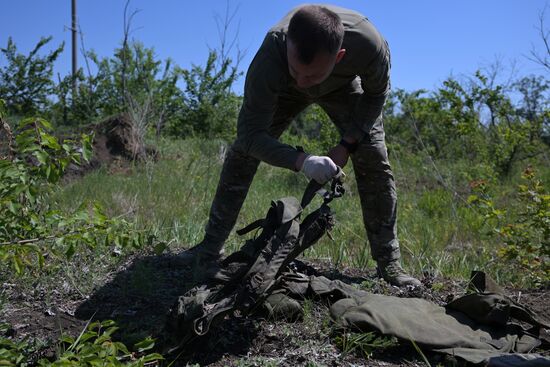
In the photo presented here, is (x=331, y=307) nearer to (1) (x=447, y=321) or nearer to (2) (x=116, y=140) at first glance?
(1) (x=447, y=321)

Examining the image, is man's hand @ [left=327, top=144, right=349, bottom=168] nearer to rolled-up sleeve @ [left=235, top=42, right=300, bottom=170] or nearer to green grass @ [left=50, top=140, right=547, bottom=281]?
rolled-up sleeve @ [left=235, top=42, right=300, bottom=170]

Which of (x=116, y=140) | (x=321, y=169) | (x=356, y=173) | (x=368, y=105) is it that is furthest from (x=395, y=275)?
(x=116, y=140)

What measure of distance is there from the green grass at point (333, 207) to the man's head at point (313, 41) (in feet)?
5.58

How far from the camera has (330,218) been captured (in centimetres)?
280

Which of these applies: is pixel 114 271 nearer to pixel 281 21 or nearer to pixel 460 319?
pixel 281 21

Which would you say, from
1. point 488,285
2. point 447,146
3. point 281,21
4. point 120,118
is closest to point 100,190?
point 120,118

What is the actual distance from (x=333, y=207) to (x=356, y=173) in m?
3.25

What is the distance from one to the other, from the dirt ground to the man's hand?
2.14 ft

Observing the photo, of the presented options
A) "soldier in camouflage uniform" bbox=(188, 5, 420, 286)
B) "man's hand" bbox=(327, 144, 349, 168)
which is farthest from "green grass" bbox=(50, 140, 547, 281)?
"man's hand" bbox=(327, 144, 349, 168)

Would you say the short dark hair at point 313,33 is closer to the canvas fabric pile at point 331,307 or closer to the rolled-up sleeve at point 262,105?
the rolled-up sleeve at point 262,105

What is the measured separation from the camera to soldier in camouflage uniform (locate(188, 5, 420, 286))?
2.67 m

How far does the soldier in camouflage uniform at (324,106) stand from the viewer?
267 cm

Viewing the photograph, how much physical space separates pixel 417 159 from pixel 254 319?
757cm

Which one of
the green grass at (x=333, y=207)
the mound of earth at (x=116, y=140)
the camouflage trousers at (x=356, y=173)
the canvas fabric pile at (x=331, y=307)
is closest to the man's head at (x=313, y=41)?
the canvas fabric pile at (x=331, y=307)
